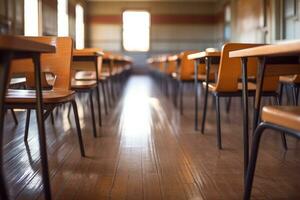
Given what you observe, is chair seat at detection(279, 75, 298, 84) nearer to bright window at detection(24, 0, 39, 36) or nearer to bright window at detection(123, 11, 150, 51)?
bright window at detection(24, 0, 39, 36)

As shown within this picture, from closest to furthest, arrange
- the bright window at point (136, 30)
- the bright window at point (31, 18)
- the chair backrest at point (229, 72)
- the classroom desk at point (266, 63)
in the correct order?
the classroom desk at point (266, 63) < the chair backrest at point (229, 72) < the bright window at point (31, 18) < the bright window at point (136, 30)

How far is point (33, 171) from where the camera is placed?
209 centimetres

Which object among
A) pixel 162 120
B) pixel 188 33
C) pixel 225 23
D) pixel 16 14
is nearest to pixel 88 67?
pixel 162 120

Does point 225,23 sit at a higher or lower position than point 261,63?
higher

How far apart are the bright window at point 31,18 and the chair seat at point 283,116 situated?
481cm

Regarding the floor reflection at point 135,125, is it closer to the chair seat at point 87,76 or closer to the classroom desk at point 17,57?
the chair seat at point 87,76

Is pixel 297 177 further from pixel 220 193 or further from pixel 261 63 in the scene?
pixel 261 63

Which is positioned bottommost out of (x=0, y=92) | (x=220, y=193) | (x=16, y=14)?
(x=220, y=193)

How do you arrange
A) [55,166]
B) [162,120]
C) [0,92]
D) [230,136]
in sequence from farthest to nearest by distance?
[162,120] < [230,136] < [55,166] < [0,92]

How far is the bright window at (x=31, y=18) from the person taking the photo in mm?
5574

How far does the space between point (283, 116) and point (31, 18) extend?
17.8 ft

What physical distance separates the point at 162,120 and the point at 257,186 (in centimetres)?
219

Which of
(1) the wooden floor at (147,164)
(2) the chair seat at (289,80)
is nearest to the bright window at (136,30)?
(1) the wooden floor at (147,164)

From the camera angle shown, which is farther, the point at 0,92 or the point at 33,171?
the point at 33,171
